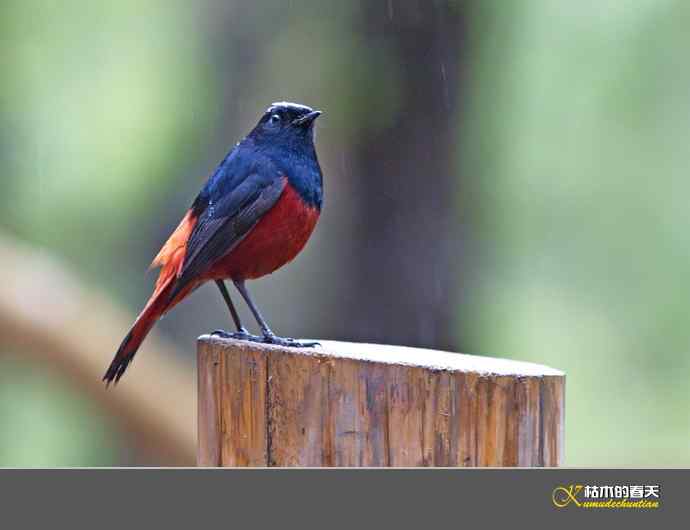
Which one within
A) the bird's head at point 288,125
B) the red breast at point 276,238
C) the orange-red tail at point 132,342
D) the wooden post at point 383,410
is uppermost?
the bird's head at point 288,125

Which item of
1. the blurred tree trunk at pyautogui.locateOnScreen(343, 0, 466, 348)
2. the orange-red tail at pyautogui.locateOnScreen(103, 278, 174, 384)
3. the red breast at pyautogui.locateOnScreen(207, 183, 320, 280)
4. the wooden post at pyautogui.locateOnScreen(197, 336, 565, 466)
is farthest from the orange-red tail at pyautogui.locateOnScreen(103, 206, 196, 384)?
the blurred tree trunk at pyautogui.locateOnScreen(343, 0, 466, 348)

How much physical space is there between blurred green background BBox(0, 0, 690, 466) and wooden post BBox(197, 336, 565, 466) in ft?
10.7

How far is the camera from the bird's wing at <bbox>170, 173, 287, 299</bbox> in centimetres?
427

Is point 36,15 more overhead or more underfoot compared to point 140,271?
more overhead

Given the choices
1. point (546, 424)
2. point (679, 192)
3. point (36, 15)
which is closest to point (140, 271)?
point (36, 15)

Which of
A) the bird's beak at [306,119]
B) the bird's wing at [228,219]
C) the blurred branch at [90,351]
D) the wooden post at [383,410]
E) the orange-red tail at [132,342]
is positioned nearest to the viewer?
the wooden post at [383,410]

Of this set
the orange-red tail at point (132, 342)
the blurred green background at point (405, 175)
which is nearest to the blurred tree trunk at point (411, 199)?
the blurred green background at point (405, 175)

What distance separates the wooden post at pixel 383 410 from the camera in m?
3.00

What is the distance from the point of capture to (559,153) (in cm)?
947

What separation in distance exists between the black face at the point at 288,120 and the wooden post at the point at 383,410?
138cm

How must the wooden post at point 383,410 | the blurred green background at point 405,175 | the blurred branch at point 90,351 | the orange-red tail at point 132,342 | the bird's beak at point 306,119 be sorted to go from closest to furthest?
1. the wooden post at point 383,410
2. the orange-red tail at point 132,342
3. the bird's beak at point 306,119
4. the blurred branch at point 90,351
5. the blurred green background at point 405,175

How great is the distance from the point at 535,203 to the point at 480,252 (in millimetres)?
1286

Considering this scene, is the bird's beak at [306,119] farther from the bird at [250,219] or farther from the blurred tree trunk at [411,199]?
the blurred tree trunk at [411,199]

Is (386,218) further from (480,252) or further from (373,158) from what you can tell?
(480,252)
